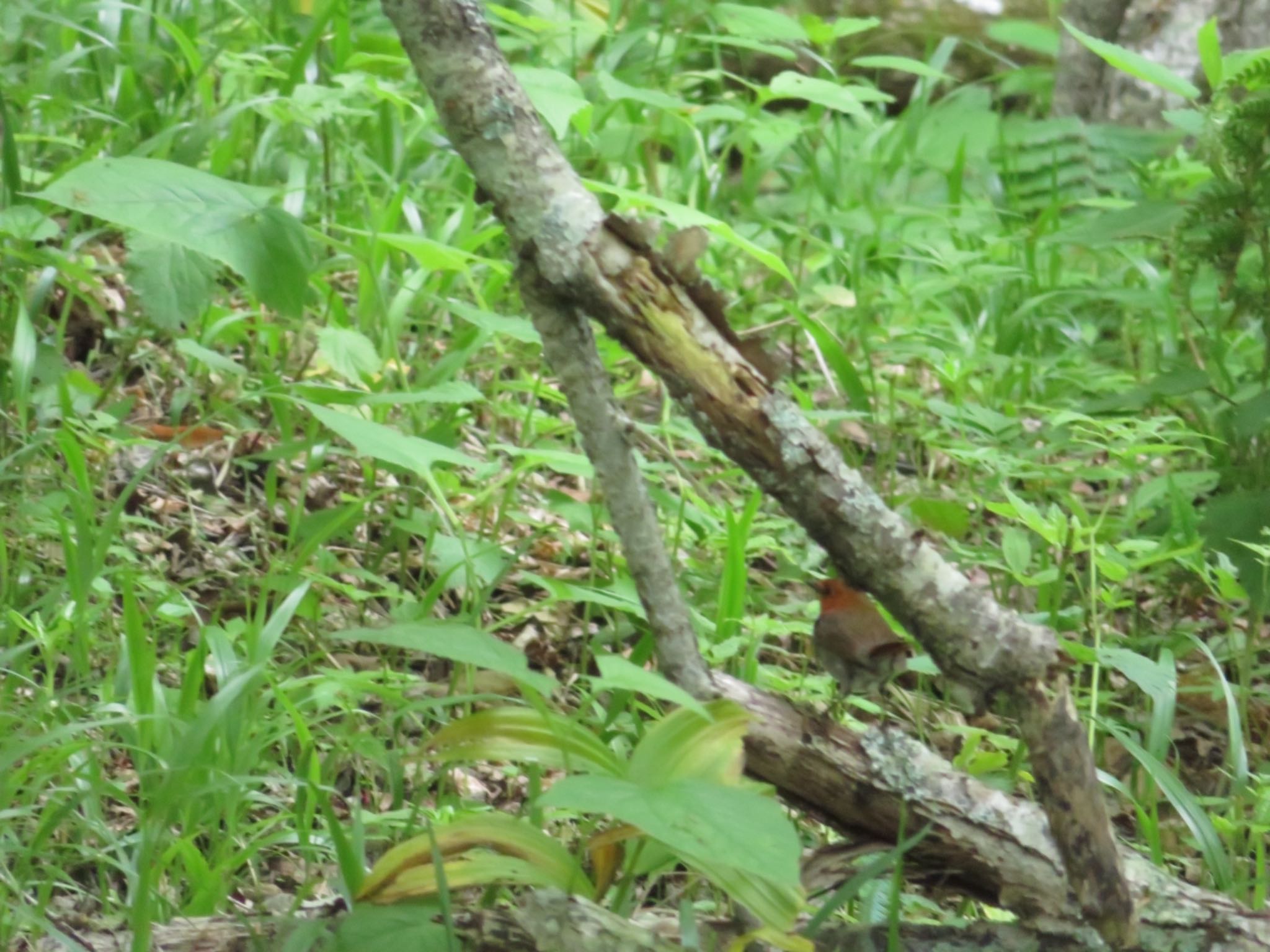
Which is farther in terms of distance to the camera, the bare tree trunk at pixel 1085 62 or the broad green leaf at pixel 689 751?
the bare tree trunk at pixel 1085 62

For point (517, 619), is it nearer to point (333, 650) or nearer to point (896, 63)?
point (333, 650)

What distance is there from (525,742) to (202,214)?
956 millimetres

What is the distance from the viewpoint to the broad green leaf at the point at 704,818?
1.14 metres

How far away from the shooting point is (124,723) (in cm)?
179

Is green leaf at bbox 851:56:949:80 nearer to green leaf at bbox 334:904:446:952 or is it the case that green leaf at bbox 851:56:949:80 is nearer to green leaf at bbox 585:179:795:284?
green leaf at bbox 585:179:795:284

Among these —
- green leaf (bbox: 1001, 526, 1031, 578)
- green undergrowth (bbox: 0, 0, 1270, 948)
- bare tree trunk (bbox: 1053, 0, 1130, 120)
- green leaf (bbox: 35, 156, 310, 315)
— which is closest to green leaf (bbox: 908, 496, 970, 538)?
green undergrowth (bbox: 0, 0, 1270, 948)

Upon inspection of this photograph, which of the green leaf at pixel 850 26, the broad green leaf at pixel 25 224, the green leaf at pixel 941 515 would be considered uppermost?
the green leaf at pixel 850 26

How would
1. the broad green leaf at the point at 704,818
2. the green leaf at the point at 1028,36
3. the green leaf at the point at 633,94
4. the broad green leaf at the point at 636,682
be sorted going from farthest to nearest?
the green leaf at the point at 1028,36
the green leaf at the point at 633,94
the broad green leaf at the point at 636,682
the broad green leaf at the point at 704,818

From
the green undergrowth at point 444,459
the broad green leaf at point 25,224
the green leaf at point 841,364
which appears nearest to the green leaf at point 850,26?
the green undergrowth at point 444,459

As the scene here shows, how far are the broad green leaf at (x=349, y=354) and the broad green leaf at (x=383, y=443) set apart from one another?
0.53m

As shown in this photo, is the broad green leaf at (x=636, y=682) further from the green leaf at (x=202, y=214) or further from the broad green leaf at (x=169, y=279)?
the broad green leaf at (x=169, y=279)

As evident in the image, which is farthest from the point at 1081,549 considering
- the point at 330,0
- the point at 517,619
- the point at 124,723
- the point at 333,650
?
the point at 330,0

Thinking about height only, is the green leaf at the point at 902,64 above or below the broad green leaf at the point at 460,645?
above

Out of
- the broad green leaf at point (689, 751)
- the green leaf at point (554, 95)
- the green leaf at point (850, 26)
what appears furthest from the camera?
the green leaf at point (850, 26)
